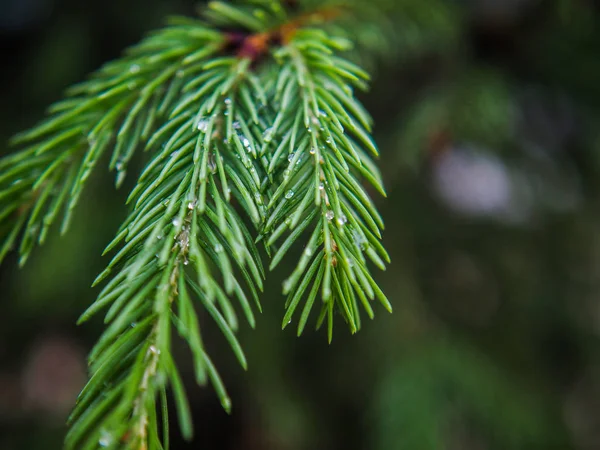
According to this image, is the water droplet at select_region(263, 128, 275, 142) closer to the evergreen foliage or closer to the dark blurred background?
the evergreen foliage

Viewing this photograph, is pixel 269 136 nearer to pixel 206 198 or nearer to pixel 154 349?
pixel 206 198

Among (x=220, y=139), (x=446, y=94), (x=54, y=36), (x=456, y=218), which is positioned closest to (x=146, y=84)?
(x=220, y=139)

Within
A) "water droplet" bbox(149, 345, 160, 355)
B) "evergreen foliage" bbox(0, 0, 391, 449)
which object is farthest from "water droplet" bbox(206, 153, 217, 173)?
"water droplet" bbox(149, 345, 160, 355)

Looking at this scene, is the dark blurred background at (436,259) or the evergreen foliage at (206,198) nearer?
the evergreen foliage at (206,198)

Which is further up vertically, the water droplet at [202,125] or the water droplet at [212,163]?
the water droplet at [202,125]

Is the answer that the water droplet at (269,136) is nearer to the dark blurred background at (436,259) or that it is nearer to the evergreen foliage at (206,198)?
the evergreen foliage at (206,198)

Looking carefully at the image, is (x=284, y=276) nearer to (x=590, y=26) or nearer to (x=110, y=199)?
Result: (x=110, y=199)

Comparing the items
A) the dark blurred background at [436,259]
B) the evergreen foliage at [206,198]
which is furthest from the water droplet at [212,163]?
the dark blurred background at [436,259]
